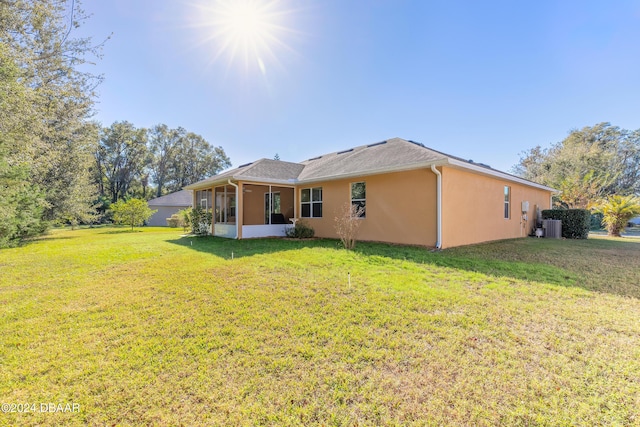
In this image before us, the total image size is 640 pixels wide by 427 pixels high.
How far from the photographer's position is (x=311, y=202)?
12.4 metres

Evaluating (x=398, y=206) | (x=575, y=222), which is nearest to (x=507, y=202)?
(x=575, y=222)

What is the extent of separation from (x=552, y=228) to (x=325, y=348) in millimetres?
15107

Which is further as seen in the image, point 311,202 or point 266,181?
point 311,202

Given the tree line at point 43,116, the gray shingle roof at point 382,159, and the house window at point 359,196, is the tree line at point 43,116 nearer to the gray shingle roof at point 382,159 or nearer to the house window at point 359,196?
the gray shingle roof at point 382,159

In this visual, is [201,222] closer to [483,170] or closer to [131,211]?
[131,211]

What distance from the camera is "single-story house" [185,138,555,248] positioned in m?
8.55

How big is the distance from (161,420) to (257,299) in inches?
90.1

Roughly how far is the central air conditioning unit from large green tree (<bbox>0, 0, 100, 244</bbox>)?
19910mm

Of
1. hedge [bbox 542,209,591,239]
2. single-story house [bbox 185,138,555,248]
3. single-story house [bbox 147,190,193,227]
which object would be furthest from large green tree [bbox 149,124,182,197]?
hedge [bbox 542,209,591,239]

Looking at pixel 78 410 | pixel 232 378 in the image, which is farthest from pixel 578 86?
pixel 78 410

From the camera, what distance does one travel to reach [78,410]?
6.52 feet

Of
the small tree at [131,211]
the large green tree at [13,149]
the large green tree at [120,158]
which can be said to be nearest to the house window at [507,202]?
the large green tree at [13,149]

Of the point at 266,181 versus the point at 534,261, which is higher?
the point at 266,181

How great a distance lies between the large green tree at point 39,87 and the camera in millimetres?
7051
